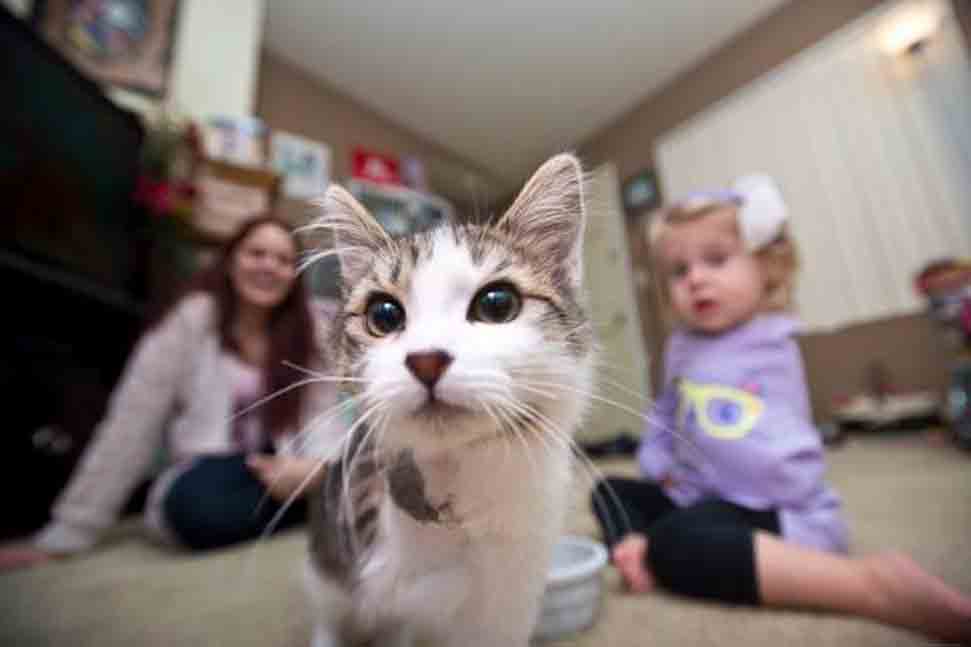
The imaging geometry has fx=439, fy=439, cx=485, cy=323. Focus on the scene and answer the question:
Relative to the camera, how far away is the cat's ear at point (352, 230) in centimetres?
46

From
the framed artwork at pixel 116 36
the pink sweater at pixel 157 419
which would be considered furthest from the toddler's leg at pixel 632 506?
the framed artwork at pixel 116 36

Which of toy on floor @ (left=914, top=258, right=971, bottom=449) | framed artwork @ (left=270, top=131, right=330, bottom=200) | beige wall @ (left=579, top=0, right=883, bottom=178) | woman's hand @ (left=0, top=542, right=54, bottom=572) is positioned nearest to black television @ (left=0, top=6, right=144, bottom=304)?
framed artwork @ (left=270, top=131, right=330, bottom=200)

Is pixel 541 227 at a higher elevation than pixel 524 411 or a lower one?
higher

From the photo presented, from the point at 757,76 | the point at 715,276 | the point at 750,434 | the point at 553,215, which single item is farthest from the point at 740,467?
the point at 757,76

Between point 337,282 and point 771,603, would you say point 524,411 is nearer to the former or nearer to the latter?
point 337,282

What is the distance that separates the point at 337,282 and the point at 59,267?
3.67ft

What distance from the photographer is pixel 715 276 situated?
2.71 feet

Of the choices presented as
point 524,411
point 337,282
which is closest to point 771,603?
point 524,411

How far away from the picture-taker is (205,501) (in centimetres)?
94

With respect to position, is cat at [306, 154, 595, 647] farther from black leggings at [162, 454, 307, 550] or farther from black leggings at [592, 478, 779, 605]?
black leggings at [162, 454, 307, 550]

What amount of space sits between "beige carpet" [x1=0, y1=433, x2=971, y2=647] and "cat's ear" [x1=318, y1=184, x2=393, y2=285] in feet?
1.19

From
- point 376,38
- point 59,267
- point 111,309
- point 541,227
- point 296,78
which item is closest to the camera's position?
point 541,227

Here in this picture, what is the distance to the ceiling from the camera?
0.58m

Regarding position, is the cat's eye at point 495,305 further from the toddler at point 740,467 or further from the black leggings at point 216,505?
the black leggings at point 216,505
